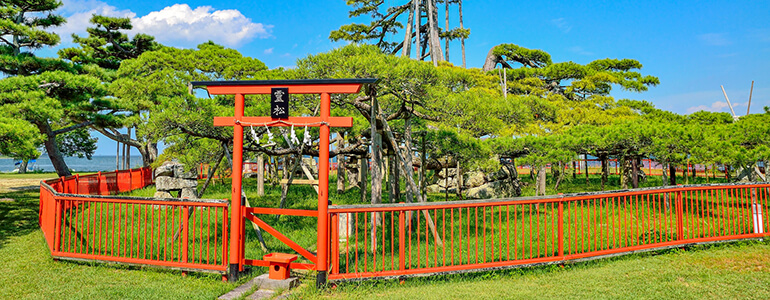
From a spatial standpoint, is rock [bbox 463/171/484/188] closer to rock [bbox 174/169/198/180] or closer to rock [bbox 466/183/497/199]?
rock [bbox 466/183/497/199]

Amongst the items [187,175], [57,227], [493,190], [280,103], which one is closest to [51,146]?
[187,175]

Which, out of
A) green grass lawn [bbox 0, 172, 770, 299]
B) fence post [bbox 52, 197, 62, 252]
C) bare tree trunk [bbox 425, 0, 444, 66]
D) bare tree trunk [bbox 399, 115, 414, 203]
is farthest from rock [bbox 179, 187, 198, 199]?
bare tree trunk [bbox 425, 0, 444, 66]

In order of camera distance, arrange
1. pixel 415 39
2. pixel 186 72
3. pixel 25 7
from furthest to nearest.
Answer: pixel 415 39 < pixel 186 72 < pixel 25 7

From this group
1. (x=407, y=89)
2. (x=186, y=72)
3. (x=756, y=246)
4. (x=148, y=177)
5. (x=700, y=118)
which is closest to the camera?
(x=756, y=246)

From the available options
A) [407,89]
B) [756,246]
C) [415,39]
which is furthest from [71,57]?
[756,246]

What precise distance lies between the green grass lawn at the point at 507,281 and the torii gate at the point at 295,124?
350 mm

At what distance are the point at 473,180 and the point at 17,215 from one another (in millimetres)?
14446

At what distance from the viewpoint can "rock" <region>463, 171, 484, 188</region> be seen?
17891mm

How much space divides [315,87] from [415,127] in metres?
6.45

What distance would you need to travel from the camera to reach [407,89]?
844 cm

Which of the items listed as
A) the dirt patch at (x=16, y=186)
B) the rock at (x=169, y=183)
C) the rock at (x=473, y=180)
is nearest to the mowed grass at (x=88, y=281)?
the rock at (x=169, y=183)

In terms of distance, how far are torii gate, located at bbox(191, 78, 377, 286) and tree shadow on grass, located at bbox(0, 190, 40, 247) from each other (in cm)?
525

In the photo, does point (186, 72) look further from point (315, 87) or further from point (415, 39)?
point (315, 87)

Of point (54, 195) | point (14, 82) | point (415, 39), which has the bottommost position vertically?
point (54, 195)
